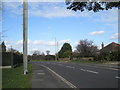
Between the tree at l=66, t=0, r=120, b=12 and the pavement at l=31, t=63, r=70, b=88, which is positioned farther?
the pavement at l=31, t=63, r=70, b=88

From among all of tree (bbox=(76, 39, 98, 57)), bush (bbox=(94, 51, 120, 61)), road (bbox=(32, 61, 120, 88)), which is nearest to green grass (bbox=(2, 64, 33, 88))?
road (bbox=(32, 61, 120, 88))

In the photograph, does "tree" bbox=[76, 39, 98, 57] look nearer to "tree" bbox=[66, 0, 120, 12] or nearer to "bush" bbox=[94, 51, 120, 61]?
"bush" bbox=[94, 51, 120, 61]

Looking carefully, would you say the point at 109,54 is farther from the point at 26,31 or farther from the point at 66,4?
the point at 66,4

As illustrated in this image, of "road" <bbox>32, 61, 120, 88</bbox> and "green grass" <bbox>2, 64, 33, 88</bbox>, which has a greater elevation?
"green grass" <bbox>2, 64, 33, 88</bbox>

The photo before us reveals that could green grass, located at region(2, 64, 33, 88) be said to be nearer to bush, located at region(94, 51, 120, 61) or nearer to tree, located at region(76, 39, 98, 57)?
bush, located at region(94, 51, 120, 61)

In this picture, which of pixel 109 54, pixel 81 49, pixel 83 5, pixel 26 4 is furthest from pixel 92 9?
pixel 81 49

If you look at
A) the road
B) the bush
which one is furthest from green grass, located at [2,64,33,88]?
the bush

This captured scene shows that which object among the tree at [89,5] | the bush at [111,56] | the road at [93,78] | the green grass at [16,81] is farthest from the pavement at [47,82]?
the bush at [111,56]

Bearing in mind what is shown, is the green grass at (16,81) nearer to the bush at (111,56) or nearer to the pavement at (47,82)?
the pavement at (47,82)

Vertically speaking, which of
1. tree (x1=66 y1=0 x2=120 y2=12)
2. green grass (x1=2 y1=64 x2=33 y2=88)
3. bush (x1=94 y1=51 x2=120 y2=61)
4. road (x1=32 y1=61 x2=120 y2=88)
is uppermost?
tree (x1=66 y1=0 x2=120 y2=12)

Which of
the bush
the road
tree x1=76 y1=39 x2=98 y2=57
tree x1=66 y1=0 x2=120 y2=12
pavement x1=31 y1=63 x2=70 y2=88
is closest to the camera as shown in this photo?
tree x1=66 y1=0 x2=120 y2=12

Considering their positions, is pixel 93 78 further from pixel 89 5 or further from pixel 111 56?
pixel 111 56

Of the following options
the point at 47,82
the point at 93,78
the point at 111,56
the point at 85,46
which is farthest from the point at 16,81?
the point at 85,46

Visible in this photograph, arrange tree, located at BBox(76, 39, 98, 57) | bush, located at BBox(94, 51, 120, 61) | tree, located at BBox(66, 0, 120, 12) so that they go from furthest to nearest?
1. tree, located at BBox(76, 39, 98, 57)
2. bush, located at BBox(94, 51, 120, 61)
3. tree, located at BBox(66, 0, 120, 12)
